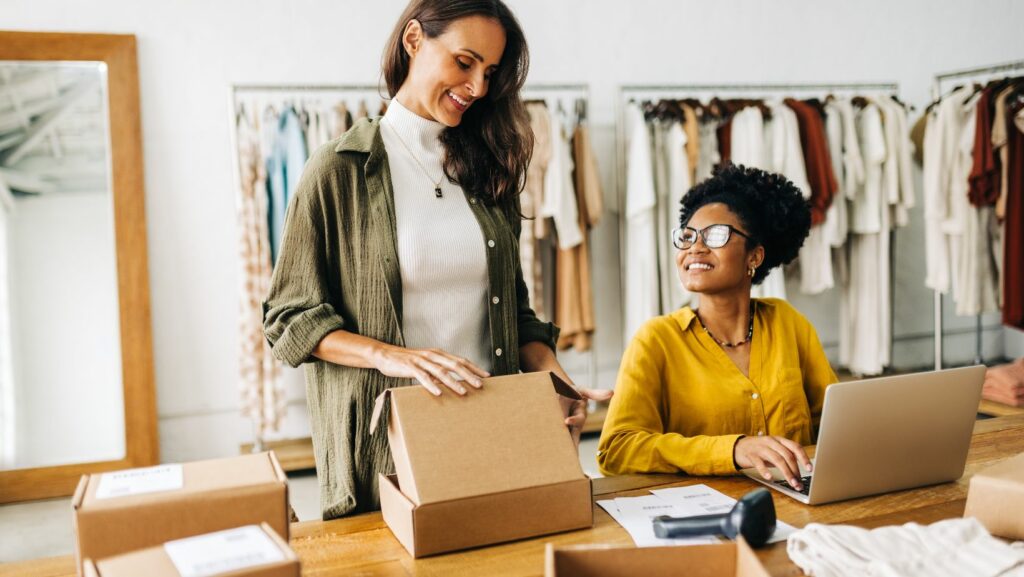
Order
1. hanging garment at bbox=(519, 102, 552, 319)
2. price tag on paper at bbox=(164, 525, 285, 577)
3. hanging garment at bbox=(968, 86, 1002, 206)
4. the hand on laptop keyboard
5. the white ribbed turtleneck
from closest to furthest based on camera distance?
1. price tag on paper at bbox=(164, 525, 285, 577)
2. the hand on laptop keyboard
3. the white ribbed turtleneck
4. hanging garment at bbox=(519, 102, 552, 319)
5. hanging garment at bbox=(968, 86, 1002, 206)

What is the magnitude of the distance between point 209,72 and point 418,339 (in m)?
3.02

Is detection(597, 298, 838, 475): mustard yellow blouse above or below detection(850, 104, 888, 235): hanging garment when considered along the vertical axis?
below

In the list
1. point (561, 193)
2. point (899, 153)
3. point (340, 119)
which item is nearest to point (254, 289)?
point (340, 119)

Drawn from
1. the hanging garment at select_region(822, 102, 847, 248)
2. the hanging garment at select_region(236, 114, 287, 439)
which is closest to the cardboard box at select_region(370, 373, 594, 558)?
the hanging garment at select_region(236, 114, 287, 439)

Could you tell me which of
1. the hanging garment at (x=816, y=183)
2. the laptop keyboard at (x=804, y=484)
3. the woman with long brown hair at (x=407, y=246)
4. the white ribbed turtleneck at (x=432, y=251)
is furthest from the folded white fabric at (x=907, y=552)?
the hanging garment at (x=816, y=183)

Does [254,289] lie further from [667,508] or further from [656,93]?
[667,508]

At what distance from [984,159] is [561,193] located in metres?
2.11

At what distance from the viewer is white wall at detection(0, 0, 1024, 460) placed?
13.5 feet

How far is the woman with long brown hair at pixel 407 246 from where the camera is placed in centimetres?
159

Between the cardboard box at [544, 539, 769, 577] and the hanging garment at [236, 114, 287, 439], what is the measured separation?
3.11 m

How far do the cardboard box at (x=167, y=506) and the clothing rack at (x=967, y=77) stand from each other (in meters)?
4.27

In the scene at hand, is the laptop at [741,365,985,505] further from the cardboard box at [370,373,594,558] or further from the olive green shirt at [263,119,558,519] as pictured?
the olive green shirt at [263,119,558,519]

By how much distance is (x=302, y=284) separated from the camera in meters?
1.58

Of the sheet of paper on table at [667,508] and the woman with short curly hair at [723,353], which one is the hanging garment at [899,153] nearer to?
the woman with short curly hair at [723,353]
